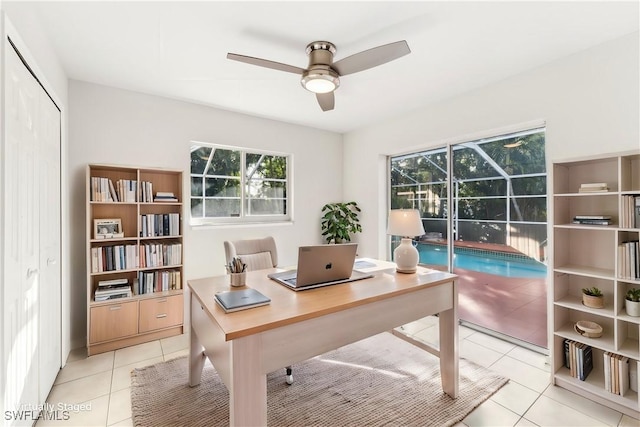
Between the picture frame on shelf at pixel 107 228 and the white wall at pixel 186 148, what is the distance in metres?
0.20

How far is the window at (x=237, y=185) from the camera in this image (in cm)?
Result: 347

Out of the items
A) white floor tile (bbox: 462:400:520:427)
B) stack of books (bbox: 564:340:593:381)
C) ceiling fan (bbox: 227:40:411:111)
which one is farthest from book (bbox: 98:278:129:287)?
stack of books (bbox: 564:340:593:381)

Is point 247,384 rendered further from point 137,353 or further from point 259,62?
point 137,353

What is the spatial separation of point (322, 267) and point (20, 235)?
5.38ft

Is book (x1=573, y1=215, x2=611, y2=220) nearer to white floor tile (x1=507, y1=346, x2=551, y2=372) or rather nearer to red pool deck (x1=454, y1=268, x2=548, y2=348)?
red pool deck (x1=454, y1=268, x2=548, y2=348)

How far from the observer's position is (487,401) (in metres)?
→ 1.96

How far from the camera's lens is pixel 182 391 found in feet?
6.74

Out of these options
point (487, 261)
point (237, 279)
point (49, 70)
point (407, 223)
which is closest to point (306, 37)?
point (407, 223)

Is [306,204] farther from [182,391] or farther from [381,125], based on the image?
[182,391]

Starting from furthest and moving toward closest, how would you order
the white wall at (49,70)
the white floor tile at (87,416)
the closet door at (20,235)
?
the white floor tile at (87,416) < the white wall at (49,70) < the closet door at (20,235)

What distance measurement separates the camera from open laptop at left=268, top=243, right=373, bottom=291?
166cm

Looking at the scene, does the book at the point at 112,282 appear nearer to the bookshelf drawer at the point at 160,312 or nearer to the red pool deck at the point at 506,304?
the bookshelf drawer at the point at 160,312

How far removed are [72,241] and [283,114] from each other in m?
2.58

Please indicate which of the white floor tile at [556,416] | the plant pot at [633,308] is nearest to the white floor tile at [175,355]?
the white floor tile at [556,416]
